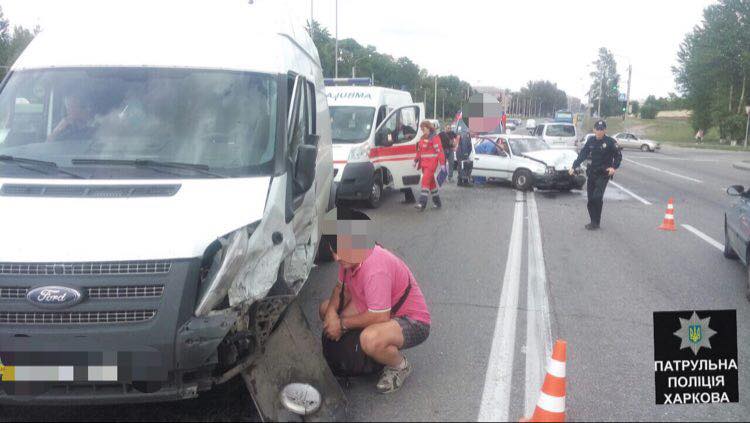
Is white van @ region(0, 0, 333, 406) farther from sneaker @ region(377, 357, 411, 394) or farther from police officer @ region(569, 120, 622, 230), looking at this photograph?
police officer @ region(569, 120, 622, 230)

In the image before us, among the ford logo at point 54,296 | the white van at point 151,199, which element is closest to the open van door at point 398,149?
the white van at point 151,199

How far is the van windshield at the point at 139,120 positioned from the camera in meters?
4.49

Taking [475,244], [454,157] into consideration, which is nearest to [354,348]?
[475,244]

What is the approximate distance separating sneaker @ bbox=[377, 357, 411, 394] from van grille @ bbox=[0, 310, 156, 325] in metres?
1.68

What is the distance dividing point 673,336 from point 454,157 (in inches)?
722

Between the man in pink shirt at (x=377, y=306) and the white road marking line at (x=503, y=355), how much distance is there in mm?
598

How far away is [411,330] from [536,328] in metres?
1.77

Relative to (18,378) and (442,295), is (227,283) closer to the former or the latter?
(18,378)

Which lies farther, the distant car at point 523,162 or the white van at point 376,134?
the distant car at point 523,162

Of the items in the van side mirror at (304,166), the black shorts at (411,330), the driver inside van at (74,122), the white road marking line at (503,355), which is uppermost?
the driver inside van at (74,122)

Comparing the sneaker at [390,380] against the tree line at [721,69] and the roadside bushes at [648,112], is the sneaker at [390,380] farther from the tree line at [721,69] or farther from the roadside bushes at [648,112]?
the roadside bushes at [648,112]

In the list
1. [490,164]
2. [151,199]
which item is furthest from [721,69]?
[151,199]

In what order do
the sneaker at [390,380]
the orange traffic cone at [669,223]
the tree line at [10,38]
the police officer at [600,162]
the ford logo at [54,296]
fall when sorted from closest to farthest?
1. the ford logo at [54,296]
2. the sneaker at [390,380]
3. the police officer at [600,162]
4. the orange traffic cone at [669,223]
5. the tree line at [10,38]

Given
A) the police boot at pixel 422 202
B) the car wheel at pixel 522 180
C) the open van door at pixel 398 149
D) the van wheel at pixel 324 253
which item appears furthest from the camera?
the car wheel at pixel 522 180
